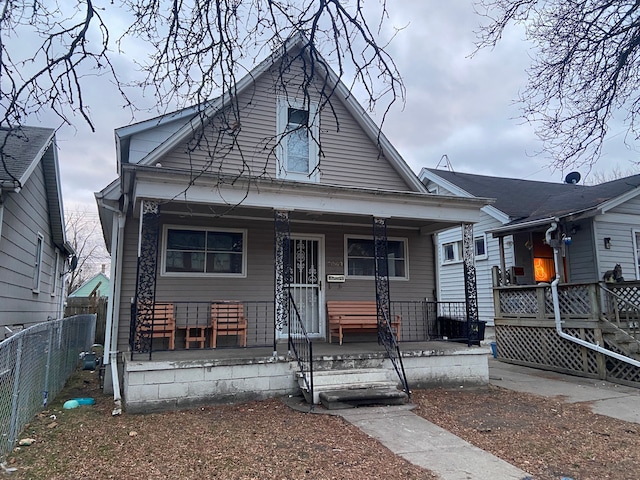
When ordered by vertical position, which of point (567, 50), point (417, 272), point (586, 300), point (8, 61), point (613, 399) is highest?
point (567, 50)

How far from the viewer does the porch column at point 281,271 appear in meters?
6.85

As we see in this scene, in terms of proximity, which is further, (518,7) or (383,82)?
(518,7)

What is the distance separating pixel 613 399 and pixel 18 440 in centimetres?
821

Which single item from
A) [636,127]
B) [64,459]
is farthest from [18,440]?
[636,127]

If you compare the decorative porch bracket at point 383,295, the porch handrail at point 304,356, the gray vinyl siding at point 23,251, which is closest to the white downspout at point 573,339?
the decorative porch bracket at point 383,295

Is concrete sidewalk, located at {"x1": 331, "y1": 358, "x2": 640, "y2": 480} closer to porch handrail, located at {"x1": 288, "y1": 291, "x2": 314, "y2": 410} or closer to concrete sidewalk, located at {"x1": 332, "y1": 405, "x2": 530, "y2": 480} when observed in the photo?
concrete sidewalk, located at {"x1": 332, "y1": 405, "x2": 530, "y2": 480}

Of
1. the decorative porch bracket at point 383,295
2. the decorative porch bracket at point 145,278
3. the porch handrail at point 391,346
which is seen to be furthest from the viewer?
the decorative porch bracket at point 383,295

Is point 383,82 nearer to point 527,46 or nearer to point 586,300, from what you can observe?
point 527,46

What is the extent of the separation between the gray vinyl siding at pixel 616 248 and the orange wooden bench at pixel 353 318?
639cm

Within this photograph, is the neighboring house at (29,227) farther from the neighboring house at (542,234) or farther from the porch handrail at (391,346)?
the neighboring house at (542,234)

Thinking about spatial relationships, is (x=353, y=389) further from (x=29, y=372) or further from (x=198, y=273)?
(x=29, y=372)

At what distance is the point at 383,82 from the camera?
4004mm

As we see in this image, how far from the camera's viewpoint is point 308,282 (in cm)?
923

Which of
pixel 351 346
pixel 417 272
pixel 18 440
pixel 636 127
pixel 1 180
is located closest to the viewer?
pixel 18 440
